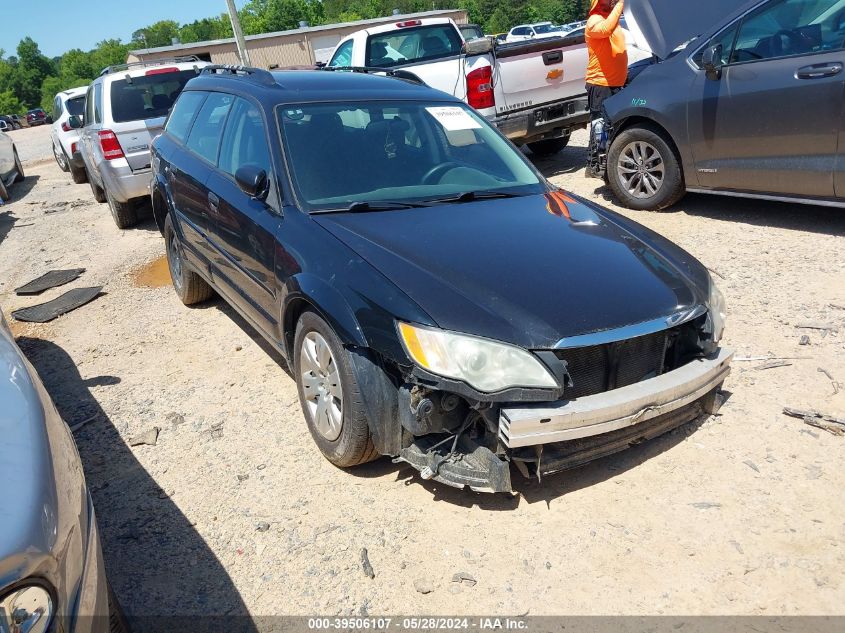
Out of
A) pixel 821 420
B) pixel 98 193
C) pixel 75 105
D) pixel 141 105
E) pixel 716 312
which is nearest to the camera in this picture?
pixel 716 312

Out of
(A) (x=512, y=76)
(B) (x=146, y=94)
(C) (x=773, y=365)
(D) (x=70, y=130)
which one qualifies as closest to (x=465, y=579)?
(C) (x=773, y=365)

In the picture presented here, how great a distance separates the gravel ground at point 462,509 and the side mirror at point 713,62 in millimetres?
2139

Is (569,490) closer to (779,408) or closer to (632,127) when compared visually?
(779,408)

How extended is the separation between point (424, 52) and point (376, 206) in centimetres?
655

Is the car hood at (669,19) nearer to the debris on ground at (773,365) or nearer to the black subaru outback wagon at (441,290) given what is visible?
the black subaru outback wagon at (441,290)

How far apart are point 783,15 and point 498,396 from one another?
4910mm

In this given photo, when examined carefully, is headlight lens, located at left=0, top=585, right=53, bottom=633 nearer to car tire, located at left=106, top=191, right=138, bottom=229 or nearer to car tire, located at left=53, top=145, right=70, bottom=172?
car tire, located at left=106, top=191, right=138, bottom=229

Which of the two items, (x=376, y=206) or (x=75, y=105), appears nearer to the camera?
(x=376, y=206)

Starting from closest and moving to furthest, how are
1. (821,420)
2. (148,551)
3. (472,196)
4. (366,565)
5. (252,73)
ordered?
(366,565)
(148,551)
(821,420)
(472,196)
(252,73)

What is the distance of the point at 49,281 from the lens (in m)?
6.95

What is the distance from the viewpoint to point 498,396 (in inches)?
99.7

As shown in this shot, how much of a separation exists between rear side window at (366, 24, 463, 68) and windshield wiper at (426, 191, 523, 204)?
5.26 m

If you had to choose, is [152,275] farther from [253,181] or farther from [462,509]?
[462,509]

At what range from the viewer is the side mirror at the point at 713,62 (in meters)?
5.74
